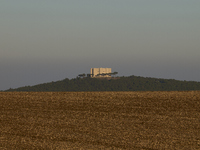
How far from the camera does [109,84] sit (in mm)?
123438

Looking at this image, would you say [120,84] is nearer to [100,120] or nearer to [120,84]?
[120,84]

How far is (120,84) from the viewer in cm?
12606

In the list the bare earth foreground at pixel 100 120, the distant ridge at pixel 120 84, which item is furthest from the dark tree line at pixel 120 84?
the bare earth foreground at pixel 100 120

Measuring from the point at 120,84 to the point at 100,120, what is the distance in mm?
110520

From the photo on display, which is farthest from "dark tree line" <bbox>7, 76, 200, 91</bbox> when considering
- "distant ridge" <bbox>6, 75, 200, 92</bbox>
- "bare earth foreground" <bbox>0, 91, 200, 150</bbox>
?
"bare earth foreground" <bbox>0, 91, 200, 150</bbox>

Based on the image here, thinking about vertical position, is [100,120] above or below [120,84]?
below

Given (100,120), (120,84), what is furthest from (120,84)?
(100,120)

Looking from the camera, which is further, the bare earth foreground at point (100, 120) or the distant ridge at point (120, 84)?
the distant ridge at point (120, 84)

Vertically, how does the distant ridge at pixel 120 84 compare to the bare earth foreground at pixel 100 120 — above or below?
above

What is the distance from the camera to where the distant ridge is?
121581 mm

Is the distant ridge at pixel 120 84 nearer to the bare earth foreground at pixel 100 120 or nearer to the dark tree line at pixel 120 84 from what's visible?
the dark tree line at pixel 120 84

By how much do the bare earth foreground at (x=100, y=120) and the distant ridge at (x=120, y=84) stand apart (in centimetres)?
9577

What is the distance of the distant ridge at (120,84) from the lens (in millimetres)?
Answer: 121581

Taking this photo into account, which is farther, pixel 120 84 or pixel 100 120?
pixel 120 84
